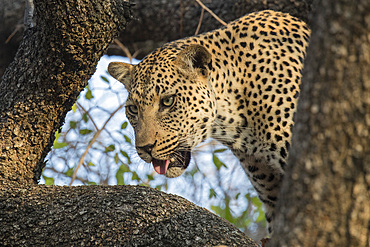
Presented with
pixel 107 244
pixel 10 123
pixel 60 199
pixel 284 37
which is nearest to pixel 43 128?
pixel 10 123

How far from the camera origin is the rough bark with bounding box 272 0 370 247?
5.82 ft

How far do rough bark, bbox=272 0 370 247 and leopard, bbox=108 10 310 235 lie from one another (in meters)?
2.28

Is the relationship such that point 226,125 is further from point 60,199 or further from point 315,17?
point 315,17

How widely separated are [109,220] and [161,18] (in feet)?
12.1

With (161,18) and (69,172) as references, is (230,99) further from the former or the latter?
(69,172)

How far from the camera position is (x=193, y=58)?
433 cm

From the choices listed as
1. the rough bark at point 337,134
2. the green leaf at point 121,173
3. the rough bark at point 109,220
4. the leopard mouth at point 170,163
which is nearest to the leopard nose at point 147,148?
the leopard mouth at point 170,163

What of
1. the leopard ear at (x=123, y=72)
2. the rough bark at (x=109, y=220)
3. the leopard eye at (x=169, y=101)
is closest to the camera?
the rough bark at (x=109, y=220)

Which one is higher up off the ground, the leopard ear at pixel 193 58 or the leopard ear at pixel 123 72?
the leopard ear at pixel 193 58

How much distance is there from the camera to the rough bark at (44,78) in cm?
391

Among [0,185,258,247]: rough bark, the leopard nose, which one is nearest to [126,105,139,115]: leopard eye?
the leopard nose

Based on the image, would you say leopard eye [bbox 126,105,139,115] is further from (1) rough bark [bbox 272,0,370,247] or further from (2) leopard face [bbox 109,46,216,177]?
(1) rough bark [bbox 272,0,370,247]

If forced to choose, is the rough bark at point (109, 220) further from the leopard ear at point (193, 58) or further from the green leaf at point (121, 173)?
the green leaf at point (121, 173)

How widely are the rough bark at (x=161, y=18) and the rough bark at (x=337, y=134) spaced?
159 inches
